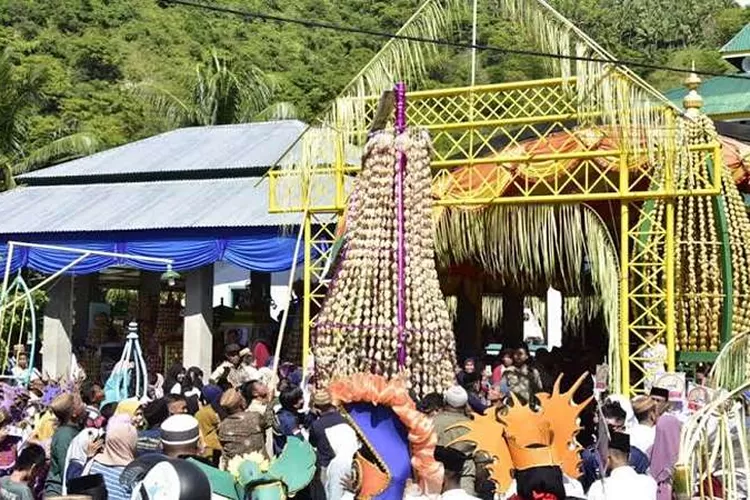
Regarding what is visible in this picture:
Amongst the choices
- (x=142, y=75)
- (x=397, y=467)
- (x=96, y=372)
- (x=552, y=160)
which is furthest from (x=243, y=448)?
(x=142, y=75)

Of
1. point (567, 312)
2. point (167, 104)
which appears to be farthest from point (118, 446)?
point (167, 104)

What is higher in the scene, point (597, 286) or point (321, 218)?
point (321, 218)

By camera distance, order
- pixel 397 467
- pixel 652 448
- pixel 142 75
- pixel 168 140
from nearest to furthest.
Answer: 1. pixel 397 467
2. pixel 652 448
3. pixel 168 140
4. pixel 142 75

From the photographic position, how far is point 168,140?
27.6 m

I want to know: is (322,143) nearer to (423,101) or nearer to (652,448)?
(423,101)

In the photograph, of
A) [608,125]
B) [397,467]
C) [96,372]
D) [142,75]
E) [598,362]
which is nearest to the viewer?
[397,467]

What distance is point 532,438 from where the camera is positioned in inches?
263

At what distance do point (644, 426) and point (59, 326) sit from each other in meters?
16.6

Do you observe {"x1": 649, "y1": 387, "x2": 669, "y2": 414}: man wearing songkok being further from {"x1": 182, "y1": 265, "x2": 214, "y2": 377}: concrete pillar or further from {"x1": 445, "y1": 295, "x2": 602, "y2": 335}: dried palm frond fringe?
{"x1": 182, "y1": 265, "x2": 214, "y2": 377}: concrete pillar

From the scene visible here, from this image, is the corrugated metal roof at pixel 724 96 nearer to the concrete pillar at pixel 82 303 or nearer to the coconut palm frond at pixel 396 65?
the concrete pillar at pixel 82 303

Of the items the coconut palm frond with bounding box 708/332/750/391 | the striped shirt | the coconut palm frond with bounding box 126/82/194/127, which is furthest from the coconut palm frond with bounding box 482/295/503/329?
the coconut palm frond with bounding box 126/82/194/127

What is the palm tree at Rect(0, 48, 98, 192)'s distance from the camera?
99.7 feet

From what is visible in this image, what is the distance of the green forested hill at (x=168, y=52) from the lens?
150 ft

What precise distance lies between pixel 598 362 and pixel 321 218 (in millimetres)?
4520
